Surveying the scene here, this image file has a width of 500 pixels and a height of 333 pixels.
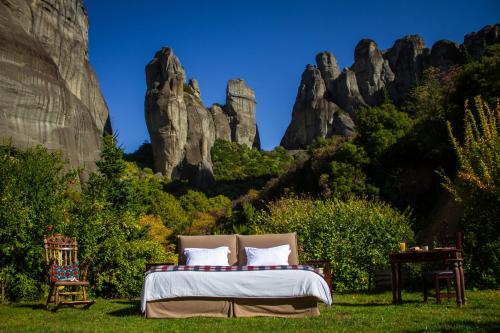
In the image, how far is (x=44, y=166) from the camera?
432 inches

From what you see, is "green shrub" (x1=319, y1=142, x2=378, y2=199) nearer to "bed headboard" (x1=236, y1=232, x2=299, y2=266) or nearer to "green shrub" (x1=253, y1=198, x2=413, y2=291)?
"green shrub" (x1=253, y1=198, x2=413, y2=291)

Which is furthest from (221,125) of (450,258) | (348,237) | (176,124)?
(450,258)

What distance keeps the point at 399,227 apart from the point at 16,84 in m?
19.5

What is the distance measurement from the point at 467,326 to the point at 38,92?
951 inches

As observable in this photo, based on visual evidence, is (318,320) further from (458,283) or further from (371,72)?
(371,72)

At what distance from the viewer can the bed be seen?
6.69m

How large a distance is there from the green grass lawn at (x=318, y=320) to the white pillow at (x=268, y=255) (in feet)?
3.30

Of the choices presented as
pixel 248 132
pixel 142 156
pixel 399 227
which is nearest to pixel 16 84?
pixel 399 227

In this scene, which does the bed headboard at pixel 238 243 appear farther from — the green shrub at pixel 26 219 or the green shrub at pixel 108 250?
the green shrub at pixel 26 219

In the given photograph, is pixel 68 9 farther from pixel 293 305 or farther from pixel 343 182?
pixel 293 305

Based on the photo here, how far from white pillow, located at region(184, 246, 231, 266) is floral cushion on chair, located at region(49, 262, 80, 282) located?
6.08 ft

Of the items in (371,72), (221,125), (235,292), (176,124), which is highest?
(371,72)

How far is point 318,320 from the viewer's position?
6.21 m

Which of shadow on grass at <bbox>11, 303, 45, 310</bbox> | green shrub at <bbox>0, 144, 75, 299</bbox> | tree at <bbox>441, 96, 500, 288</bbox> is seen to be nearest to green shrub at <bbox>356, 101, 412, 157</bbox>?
tree at <bbox>441, 96, 500, 288</bbox>
